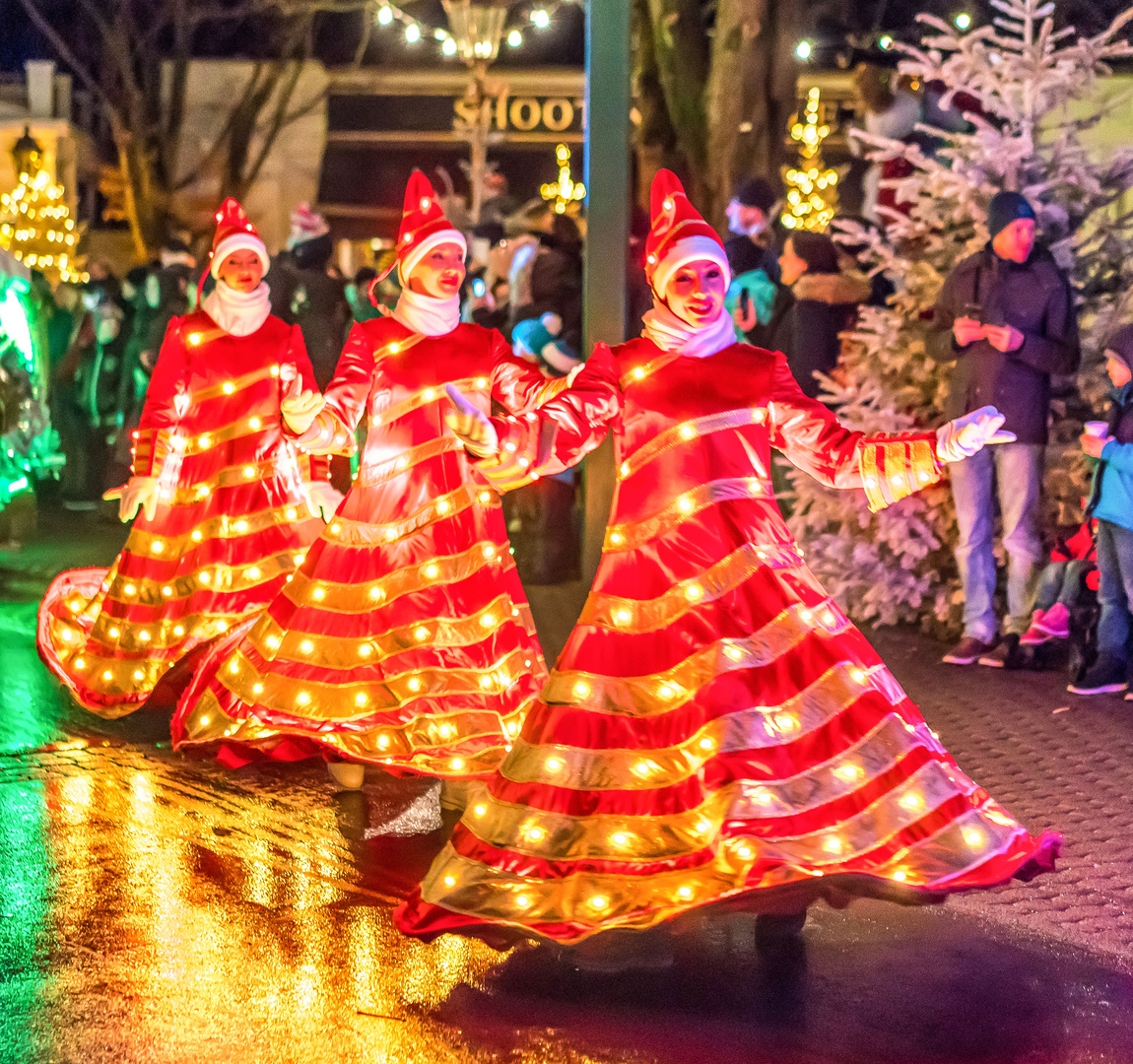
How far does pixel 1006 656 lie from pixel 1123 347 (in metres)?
1.91

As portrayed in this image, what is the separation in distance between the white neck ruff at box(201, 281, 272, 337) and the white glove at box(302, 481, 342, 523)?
76 centimetres

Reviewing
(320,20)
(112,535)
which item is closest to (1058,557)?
(112,535)

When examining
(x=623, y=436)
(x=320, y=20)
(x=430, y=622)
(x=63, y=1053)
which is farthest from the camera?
(x=320, y=20)

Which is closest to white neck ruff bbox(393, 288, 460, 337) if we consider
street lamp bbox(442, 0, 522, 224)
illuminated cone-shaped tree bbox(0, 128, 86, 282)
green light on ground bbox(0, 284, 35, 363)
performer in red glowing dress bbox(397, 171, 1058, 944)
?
performer in red glowing dress bbox(397, 171, 1058, 944)

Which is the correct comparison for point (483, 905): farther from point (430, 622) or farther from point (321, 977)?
point (430, 622)

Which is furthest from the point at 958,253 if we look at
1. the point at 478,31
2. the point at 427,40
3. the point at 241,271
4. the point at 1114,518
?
the point at 427,40

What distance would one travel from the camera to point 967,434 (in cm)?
473

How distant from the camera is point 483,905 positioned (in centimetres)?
432

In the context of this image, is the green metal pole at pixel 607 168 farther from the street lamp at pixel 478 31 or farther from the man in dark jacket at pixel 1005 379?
the street lamp at pixel 478 31

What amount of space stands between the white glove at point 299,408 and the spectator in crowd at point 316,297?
25.6 feet

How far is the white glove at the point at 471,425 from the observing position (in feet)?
14.8

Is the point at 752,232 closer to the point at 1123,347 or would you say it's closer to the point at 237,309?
the point at 1123,347

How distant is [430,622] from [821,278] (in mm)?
5174

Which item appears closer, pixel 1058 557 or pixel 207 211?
pixel 1058 557
